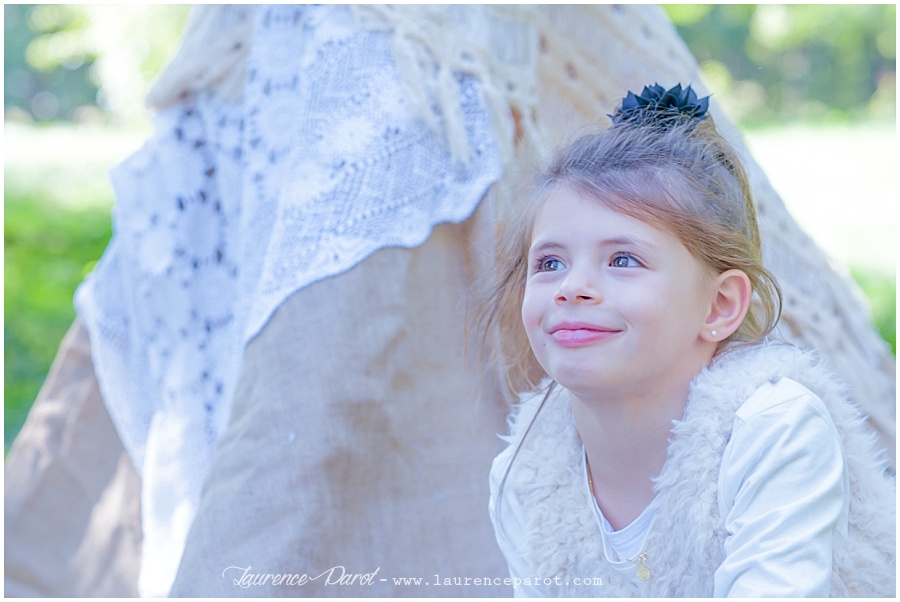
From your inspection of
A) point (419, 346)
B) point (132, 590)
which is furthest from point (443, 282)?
point (132, 590)

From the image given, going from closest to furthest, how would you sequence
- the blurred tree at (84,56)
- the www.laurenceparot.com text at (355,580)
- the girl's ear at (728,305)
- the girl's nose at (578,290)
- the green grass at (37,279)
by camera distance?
the girl's nose at (578,290), the girl's ear at (728,305), the www.laurenceparot.com text at (355,580), the green grass at (37,279), the blurred tree at (84,56)

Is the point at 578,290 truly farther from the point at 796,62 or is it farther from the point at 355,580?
the point at 796,62

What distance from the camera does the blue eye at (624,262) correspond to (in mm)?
1165

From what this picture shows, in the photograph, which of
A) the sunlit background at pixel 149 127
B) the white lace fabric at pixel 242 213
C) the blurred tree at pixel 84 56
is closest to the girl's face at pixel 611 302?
the white lace fabric at pixel 242 213

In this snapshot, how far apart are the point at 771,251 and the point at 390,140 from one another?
0.72m

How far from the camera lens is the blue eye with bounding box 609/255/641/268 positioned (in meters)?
1.17

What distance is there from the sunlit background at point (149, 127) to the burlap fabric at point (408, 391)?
0.82 m

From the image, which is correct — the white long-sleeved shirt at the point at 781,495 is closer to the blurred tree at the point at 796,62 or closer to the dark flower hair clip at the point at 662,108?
the dark flower hair clip at the point at 662,108

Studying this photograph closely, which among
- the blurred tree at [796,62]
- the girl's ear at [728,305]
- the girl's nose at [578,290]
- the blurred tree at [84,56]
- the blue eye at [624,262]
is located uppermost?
the blurred tree at [84,56]

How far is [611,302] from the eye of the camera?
1.13 metres

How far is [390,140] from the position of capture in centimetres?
154

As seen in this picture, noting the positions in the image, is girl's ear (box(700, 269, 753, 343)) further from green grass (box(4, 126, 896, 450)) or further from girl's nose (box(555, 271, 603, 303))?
green grass (box(4, 126, 896, 450))

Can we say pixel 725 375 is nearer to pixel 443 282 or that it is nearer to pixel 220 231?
pixel 443 282

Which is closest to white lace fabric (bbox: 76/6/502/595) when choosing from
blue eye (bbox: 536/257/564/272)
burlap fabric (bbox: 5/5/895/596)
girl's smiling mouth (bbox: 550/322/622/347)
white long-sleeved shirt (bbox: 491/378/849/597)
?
burlap fabric (bbox: 5/5/895/596)
